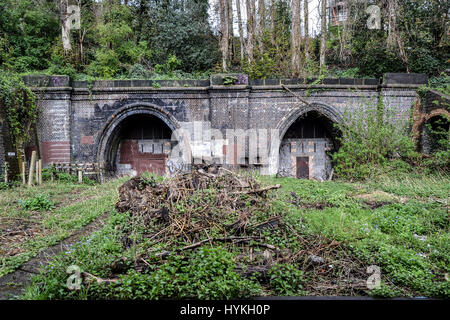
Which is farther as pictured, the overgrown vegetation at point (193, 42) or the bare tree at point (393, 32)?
the overgrown vegetation at point (193, 42)

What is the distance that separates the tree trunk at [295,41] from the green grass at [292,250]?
9591mm

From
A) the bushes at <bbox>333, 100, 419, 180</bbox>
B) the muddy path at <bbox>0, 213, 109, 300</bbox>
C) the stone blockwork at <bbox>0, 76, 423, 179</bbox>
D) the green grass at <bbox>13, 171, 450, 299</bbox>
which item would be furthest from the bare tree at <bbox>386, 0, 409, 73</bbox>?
the muddy path at <bbox>0, 213, 109, 300</bbox>

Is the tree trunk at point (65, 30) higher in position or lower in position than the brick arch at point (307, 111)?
higher

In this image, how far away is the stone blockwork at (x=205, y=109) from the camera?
39.4ft

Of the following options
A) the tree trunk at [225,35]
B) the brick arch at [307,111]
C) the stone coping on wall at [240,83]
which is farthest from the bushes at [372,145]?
the tree trunk at [225,35]

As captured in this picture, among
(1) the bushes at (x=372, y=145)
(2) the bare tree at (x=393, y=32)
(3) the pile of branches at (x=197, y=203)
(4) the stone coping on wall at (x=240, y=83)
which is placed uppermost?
(2) the bare tree at (x=393, y=32)

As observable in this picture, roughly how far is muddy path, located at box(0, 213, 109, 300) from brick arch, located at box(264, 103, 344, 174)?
865cm

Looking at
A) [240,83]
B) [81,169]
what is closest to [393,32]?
[240,83]

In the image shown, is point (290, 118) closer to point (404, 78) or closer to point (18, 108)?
point (404, 78)

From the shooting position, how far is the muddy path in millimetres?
3238

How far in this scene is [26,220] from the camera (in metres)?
5.96

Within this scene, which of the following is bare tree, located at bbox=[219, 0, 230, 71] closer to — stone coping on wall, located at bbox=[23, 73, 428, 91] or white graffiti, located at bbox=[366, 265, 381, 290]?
stone coping on wall, located at bbox=[23, 73, 428, 91]

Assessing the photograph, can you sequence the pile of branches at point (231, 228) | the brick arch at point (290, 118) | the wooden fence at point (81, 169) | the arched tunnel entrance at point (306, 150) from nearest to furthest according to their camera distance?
the pile of branches at point (231, 228) < the wooden fence at point (81, 169) < the brick arch at point (290, 118) < the arched tunnel entrance at point (306, 150)

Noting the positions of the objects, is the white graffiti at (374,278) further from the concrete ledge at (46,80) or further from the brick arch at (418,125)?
the concrete ledge at (46,80)
